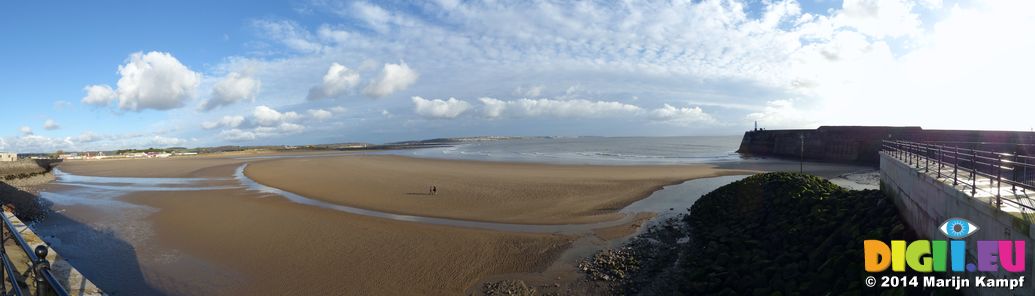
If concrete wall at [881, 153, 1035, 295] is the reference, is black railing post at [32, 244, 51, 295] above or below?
above

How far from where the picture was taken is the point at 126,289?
30.9 ft

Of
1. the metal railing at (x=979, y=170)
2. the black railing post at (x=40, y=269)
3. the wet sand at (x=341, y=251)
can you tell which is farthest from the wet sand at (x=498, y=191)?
the black railing post at (x=40, y=269)

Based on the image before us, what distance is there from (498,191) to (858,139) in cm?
3650

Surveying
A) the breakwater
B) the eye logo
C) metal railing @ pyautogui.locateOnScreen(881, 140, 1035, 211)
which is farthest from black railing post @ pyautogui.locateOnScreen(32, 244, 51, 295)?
the breakwater

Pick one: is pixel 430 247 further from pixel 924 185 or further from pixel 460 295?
pixel 924 185

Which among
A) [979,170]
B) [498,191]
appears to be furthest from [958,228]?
[498,191]

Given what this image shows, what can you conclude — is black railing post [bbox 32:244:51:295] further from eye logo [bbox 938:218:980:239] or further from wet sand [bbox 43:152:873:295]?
eye logo [bbox 938:218:980:239]

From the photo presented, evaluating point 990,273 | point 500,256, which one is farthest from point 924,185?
point 500,256

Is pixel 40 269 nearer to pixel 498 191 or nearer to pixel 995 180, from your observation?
pixel 995 180

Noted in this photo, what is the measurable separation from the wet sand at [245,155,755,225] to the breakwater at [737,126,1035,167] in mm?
15378

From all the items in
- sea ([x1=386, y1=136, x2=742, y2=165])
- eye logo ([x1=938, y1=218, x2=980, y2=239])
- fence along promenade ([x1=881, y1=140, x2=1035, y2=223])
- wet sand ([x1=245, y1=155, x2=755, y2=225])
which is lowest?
wet sand ([x1=245, y1=155, x2=755, y2=225])

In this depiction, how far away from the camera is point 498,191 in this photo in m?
22.3

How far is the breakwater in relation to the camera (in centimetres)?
2780

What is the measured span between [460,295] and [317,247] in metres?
5.66
